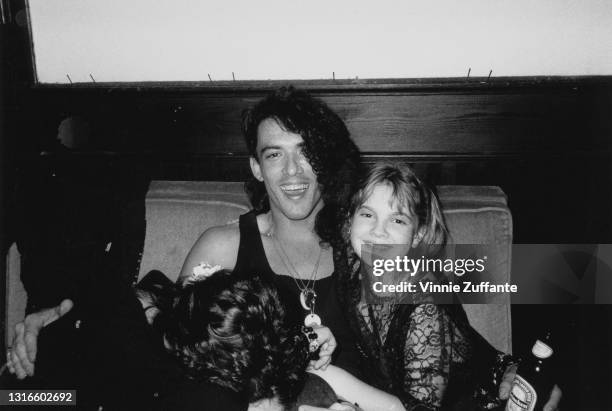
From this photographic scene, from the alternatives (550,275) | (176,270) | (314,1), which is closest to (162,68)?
(314,1)

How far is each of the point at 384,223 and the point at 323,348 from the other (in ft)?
1.32

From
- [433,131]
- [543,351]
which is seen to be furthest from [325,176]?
[543,351]

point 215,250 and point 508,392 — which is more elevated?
point 215,250

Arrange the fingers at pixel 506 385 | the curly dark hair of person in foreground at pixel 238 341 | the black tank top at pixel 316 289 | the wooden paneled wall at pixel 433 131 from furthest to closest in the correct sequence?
the wooden paneled wall at pixel 433 131
the black tank top at pixel 316 289
the fingers at pixel 506 385
the curly dark hair of person in foreground at pixel 238 341

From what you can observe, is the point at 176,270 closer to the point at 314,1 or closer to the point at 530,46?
the point at 314,1

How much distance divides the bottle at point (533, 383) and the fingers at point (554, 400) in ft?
Answer: 0.05

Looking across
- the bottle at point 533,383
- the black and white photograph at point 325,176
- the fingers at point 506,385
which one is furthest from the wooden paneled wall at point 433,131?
the bottle at point 533,383

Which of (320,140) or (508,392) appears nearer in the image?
(508,392)

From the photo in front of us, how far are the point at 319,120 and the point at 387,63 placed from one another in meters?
0.41

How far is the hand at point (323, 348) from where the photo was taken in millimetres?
1134

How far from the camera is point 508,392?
1227mm

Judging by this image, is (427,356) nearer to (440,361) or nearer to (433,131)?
(440,361)

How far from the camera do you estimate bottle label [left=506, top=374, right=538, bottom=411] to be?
1.06 m

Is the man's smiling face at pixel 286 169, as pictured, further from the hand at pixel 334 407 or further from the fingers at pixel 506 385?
the fingers at pixel 506 385
